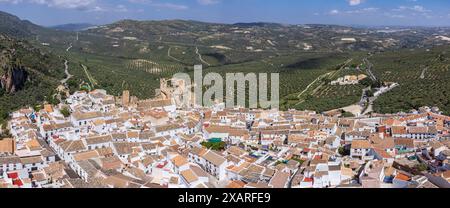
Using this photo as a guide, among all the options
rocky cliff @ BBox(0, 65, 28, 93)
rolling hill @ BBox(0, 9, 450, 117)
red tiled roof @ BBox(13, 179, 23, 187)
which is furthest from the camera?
rolling hill @ BBox(0, 9, 450, 117)

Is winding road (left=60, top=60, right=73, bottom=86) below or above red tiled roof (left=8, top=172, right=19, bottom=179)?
above

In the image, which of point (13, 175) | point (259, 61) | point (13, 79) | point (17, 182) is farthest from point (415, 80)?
point (17, 182)

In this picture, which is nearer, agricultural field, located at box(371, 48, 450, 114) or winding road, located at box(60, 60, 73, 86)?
agricultural field, located at box(371, 48, 450, 114)

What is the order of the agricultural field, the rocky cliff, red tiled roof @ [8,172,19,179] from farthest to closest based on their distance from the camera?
the rocky cliff
the agricultural field
red tiled roof @ [8,172,19,179]

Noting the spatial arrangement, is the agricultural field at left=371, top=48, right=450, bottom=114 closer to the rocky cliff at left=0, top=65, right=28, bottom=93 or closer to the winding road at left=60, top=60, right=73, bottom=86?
the winding road at left=60, top=60, right=73, bottom=86

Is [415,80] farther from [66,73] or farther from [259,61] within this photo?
[259,61]

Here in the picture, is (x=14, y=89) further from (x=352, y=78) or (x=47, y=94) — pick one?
(x=352, y=78)

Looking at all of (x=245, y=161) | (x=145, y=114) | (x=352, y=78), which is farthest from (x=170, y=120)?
(x=352, y=78)

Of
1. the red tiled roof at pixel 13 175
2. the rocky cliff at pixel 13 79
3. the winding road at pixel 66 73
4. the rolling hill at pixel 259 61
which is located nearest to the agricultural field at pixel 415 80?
the rolling hill at pixel 259 61

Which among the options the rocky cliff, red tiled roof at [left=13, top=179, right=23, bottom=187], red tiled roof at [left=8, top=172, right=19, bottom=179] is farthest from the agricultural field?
the rocky cliff

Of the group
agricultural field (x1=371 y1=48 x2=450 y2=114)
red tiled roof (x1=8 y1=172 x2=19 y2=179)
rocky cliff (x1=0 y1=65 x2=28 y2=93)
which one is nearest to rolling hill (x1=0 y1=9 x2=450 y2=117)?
agricultural field (x1=371 y1=48 x2=450 y2=114)

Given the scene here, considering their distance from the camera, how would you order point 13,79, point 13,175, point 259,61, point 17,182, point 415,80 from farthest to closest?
1. point 259,61
2. point 415,80
3. point 13,79
4. point 13,175
5. point 17,182

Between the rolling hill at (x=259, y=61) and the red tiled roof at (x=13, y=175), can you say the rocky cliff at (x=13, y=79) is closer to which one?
the rolling hill at (x=259, y=61)

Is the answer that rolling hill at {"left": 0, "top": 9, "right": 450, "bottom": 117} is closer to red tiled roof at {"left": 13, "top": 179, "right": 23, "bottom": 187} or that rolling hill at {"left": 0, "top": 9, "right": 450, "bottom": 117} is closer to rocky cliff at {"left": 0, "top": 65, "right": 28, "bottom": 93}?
rocky cliff at {"left": 0, "top": 65, "right": 28, "bottom": 93}
